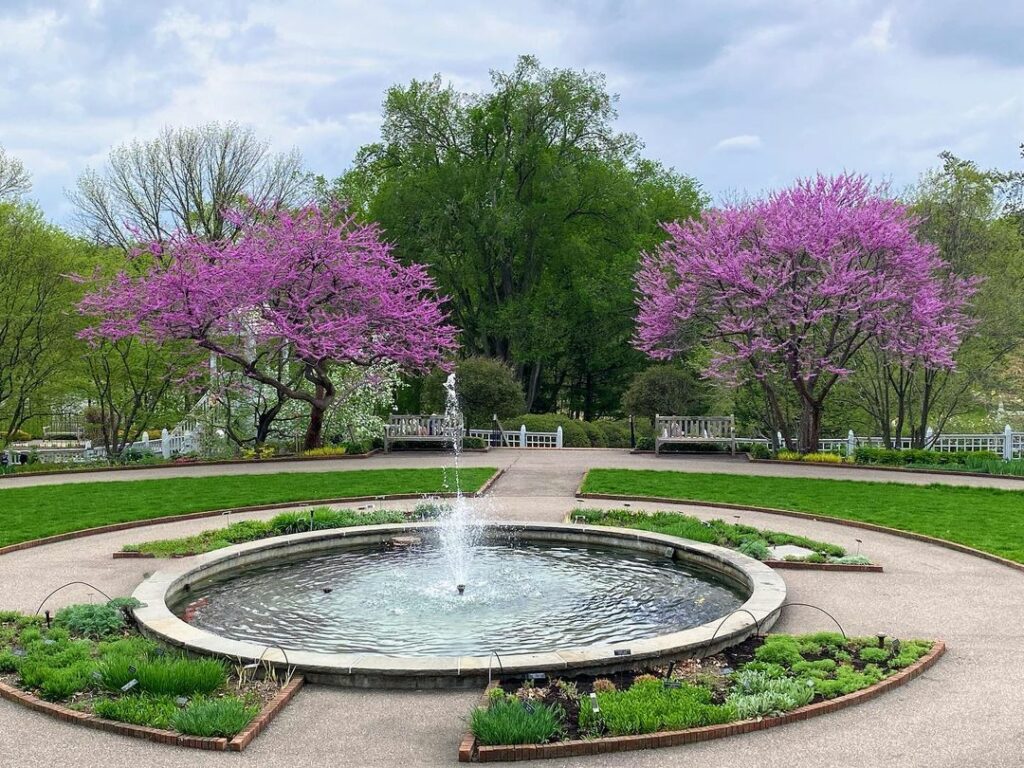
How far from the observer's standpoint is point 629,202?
36.1 m

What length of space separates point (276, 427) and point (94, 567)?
1607 cm

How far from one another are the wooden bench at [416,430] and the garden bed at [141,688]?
16861 millimetres

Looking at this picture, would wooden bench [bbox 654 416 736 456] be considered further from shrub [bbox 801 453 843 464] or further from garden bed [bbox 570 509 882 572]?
garden bed [bbox 570 509 882 572]

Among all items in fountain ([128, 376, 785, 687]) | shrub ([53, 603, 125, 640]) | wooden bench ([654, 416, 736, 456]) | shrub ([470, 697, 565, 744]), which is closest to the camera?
shrub ([470, 697, 565, 744])

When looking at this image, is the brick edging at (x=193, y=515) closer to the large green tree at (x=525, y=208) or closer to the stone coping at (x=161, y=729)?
the stone coping at (x=161, y=729)

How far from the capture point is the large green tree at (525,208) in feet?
116

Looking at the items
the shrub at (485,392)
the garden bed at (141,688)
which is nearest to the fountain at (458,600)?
the garden bed at (141,688)

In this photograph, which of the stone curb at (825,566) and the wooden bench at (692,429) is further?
the wooden bench at (692,429)

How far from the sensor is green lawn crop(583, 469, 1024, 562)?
12.4 metres

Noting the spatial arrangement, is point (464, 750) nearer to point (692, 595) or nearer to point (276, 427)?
point (692, 595)

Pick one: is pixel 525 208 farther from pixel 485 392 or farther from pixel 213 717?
pixel 213 717

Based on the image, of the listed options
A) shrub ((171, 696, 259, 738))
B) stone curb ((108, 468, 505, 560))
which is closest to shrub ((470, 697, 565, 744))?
shrub ((171, 696, 259, 738))

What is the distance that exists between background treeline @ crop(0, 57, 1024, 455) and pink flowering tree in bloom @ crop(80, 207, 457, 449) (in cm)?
242

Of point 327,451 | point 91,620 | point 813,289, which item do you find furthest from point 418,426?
point 91,620
